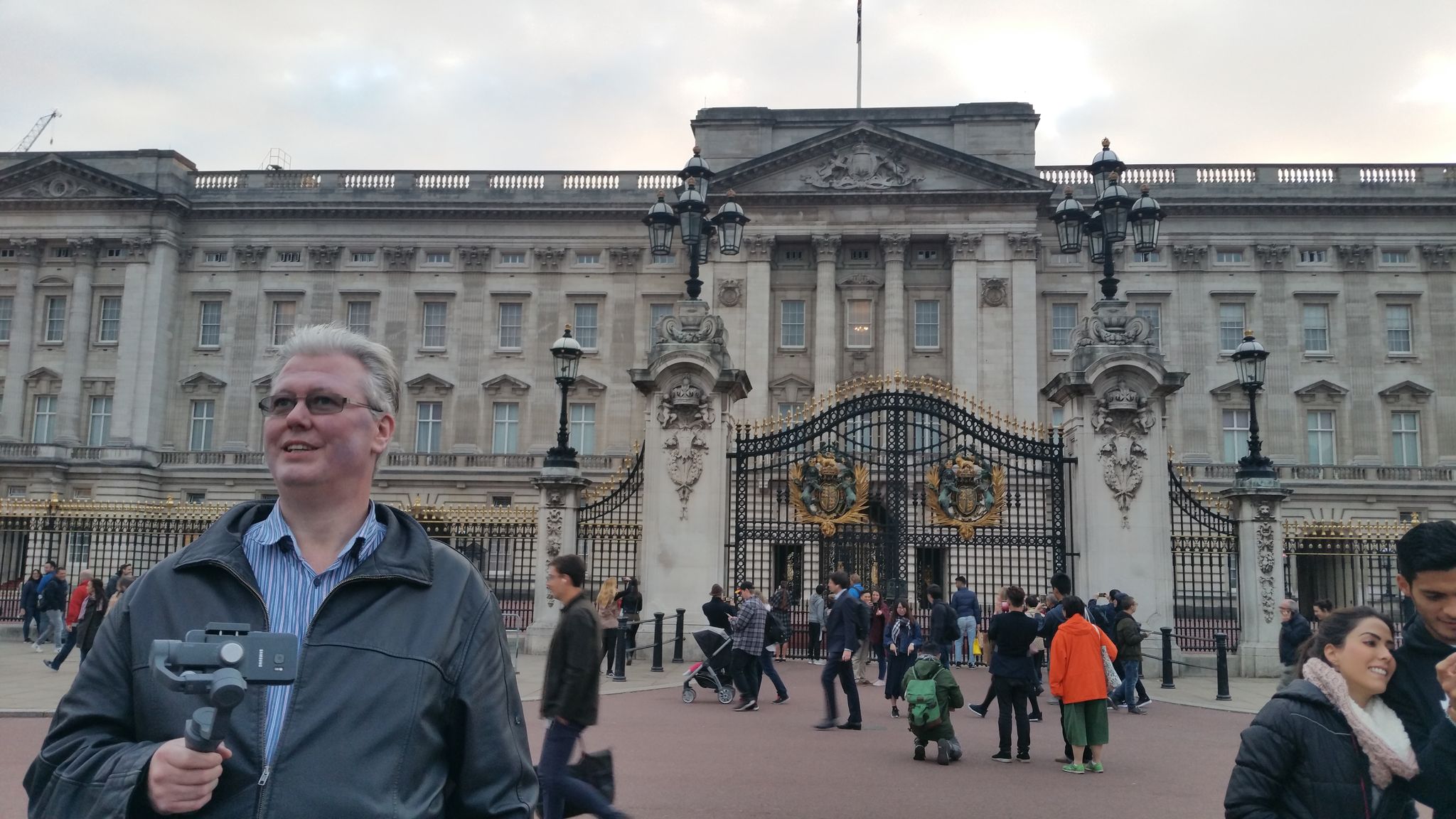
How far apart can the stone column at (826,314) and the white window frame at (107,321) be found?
32.3 meters

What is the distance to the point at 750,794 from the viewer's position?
8633 millimetres

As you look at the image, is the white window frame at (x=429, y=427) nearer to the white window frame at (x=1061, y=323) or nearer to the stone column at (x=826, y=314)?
the stone column at (x=826, y=314)

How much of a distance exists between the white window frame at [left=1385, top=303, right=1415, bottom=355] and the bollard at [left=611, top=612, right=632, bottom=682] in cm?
4236

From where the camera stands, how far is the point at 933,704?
999 centimetres

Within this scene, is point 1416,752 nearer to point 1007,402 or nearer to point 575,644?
point 575,644

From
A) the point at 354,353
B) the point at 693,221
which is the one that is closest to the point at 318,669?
the point at 354,353

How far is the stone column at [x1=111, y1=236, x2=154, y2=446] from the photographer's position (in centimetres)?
4844

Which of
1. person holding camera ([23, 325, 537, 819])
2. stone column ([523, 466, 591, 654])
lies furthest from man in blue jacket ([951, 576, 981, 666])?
person holding camera ([23, 325, 537, 819])

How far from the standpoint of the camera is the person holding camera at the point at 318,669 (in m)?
2.31

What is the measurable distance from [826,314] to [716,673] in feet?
111

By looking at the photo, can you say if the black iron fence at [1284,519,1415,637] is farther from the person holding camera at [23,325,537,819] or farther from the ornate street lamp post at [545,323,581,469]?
the person holding camera at [23,325,537,819]

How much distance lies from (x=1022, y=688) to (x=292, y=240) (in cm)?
4757

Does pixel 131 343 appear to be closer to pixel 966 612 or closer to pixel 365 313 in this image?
pixel 365 313

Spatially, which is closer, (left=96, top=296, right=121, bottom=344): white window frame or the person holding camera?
the person holding camera
